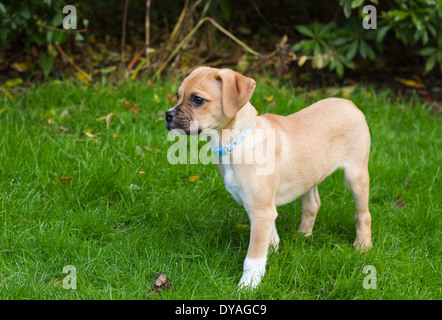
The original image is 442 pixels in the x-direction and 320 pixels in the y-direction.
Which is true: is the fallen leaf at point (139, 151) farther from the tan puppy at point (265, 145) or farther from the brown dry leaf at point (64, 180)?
the tan puppy at point (265, 145)

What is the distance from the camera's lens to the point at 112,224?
3801 mm

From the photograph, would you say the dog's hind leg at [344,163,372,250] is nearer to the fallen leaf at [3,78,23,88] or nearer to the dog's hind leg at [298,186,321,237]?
the dog's hind leg at [298,186,321,237]

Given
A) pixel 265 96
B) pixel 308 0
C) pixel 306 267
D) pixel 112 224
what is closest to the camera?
pixel 306 267

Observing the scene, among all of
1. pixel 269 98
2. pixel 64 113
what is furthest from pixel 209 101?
pixel 269 98

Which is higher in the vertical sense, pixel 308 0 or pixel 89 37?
pixel 308 0

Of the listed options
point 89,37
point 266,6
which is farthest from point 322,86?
point 89,37

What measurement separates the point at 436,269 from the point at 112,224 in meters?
2.35

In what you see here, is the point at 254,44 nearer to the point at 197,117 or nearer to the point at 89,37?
the point at 89,37

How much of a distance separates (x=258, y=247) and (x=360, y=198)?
101 centimetres

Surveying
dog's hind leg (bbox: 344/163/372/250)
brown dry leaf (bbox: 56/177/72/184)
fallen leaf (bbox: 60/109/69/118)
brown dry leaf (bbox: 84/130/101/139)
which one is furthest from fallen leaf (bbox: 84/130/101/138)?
dog's hind leg (bbox: 344/163/372/250)

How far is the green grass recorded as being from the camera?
10.6 feet

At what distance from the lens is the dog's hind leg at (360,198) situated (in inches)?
147

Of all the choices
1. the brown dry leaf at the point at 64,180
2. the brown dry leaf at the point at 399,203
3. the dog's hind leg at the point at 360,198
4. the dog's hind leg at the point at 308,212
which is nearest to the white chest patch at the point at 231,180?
the dog's hind leg at the point at 308,212
